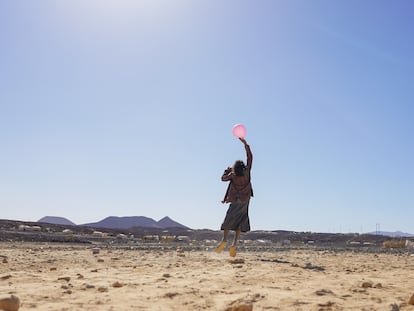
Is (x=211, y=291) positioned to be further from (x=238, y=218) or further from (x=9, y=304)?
(x=238, y=218)

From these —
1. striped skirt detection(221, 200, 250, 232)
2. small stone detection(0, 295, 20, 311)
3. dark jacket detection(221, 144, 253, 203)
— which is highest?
dark jacket detection(221, 144, 253, 203)

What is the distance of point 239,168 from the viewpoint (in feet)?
39.1

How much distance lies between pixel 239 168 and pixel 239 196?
78cm

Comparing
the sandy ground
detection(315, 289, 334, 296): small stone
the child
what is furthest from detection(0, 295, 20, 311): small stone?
the child

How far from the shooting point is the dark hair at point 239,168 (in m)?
11.8

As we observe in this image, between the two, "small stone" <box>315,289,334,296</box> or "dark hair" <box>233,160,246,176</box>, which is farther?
"dark hair" <box>233,160,246,176</box>

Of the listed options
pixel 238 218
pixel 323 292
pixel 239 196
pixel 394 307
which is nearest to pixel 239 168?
pixel 239 196

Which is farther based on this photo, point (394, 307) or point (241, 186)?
point (241, 186)

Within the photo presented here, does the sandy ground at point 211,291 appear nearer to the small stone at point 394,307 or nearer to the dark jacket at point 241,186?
the small stone at point 394,307

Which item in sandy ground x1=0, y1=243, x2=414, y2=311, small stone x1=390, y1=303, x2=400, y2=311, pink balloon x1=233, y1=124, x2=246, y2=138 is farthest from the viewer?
pink balloon x1=233, y1=124, x2=246, y2=138

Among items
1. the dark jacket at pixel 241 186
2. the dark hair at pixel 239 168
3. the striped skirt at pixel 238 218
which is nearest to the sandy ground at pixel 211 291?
the striped skirt at pixel 238 218

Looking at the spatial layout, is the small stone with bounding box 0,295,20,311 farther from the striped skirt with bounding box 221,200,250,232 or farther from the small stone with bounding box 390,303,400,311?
the striped skirt with bounding box 221,200,250,232

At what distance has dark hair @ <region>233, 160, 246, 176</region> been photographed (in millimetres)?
11844

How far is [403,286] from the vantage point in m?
5.99
